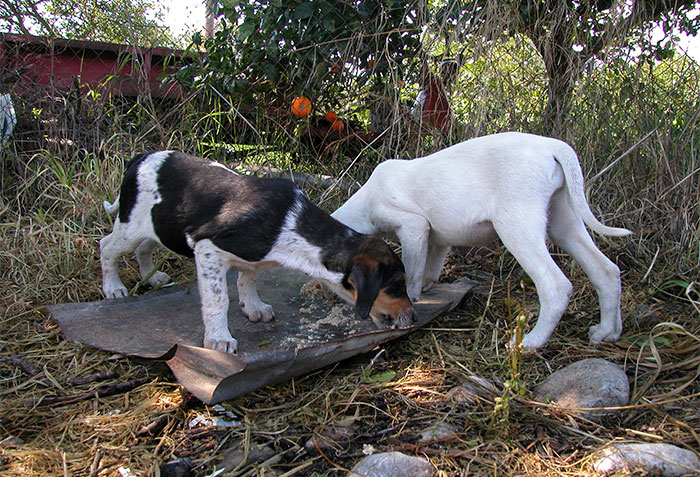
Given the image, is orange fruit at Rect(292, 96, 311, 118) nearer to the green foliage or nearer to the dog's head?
the green foliage

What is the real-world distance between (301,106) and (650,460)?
421cm

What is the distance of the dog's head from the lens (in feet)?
9.74

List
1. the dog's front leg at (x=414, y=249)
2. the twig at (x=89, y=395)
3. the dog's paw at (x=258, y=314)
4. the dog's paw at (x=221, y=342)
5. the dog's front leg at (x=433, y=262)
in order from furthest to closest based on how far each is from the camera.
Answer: the dog's front leg at (x=433, y=262), the dog's front leg at (x=414, y=249), the dog's paw at (x=258, y=314), the dog's paw at (x=221, y=342), the twig at (x=89, y=395)

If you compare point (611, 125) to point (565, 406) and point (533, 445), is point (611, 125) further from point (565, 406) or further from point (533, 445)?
point (533, 445)

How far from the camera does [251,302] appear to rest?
3.30m

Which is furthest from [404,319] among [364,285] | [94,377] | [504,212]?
[94,377]

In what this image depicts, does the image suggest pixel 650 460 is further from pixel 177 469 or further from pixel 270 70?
pixel 270 70

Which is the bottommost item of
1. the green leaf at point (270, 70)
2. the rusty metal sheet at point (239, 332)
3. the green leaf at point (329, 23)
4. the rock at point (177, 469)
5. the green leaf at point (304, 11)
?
the rock at point (177, 469)

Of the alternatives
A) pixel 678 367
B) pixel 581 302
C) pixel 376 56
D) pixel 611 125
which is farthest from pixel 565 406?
pixel 376 56

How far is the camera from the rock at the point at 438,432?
2.22m

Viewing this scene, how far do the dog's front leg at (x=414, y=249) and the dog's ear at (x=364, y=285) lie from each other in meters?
0.65

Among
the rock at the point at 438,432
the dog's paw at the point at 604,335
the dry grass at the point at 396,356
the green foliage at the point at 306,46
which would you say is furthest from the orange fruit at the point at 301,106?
the rock at the point at 438,432

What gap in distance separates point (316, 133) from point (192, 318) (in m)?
2.83

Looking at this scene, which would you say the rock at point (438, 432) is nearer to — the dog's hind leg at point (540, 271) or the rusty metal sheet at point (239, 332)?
the rusty metal sheet at point (239, 332)
